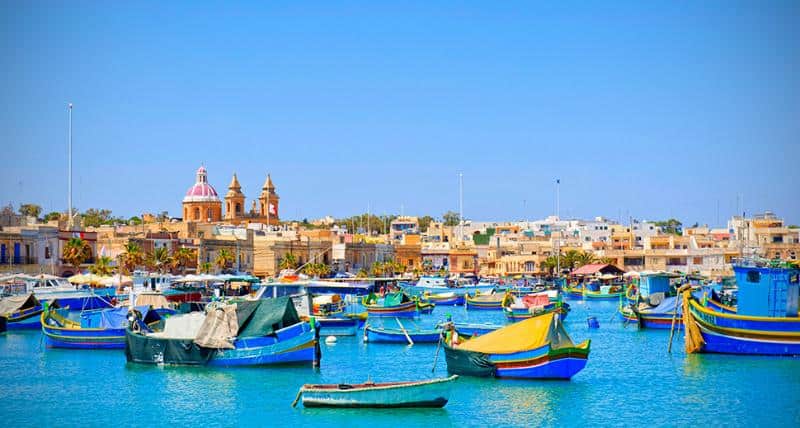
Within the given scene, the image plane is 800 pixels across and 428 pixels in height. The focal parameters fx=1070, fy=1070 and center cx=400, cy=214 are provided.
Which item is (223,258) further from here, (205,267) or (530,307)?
(530,307)

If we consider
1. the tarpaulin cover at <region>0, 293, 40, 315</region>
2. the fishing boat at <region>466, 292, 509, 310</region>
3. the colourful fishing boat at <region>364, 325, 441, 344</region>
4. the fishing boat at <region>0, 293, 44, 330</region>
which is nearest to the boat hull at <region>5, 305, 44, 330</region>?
the fishing boat at <region>0, 293, 44, 330</region>

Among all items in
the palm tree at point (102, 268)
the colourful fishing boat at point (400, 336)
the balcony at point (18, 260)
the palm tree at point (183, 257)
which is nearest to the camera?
the colourful fishing boat at point (400, 336)

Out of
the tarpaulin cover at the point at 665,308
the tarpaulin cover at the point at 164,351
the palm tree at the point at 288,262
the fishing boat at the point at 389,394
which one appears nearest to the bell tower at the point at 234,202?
the palm tree at the point at 288,262

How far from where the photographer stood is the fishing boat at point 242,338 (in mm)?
33375

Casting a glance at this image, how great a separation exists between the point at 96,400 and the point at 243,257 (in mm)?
58035

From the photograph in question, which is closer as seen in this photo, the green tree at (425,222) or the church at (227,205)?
the church at (227,205)

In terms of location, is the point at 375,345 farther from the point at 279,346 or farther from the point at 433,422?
the point at 433,422

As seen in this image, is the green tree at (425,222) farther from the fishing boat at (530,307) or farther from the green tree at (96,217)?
the fishing boat at (530,307)

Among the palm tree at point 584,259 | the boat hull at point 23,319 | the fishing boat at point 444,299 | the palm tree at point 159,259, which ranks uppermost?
the palm tree at point 159,259

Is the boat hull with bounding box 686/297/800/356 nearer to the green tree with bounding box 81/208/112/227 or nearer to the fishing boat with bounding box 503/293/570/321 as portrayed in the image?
the fishing boat with bounding box 503/293/570/321

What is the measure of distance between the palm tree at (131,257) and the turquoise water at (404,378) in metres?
30.3

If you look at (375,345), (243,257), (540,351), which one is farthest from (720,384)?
(243,257)

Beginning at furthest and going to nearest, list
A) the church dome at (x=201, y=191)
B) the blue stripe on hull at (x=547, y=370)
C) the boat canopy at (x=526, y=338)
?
the church dome at (x=201, y=191) → the blue stripe on hull at (x=547, y=370) → the boat canopy at (x=526, y=338)

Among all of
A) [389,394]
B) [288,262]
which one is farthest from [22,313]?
[288,262]
